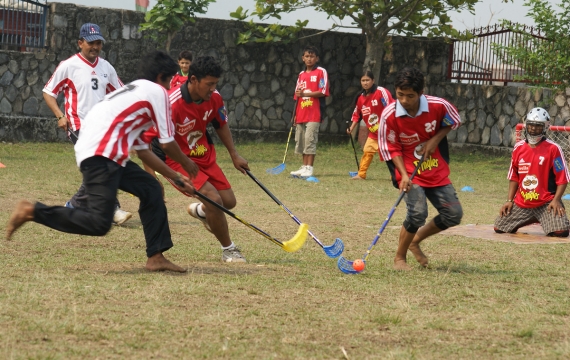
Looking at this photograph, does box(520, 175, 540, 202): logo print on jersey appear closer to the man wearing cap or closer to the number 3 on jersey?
the number 3 on jersey

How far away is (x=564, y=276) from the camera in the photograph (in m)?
6.66

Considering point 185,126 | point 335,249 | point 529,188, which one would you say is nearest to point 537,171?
point 529,188

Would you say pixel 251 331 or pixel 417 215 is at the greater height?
pixel 417 215

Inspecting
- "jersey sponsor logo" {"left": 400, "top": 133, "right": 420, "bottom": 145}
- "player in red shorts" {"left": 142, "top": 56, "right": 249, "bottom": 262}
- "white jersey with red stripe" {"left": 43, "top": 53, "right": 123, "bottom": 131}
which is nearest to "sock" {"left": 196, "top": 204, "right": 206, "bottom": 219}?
"player in red shorts" {"left": 142, "top": 56, "right": 249, "bottom": 262}

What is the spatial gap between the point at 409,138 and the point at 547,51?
404 inches

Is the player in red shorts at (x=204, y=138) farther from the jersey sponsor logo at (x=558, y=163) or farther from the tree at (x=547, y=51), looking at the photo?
the tree at (x=547, y=51)

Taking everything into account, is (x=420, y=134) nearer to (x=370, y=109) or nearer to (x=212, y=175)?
(x=212, y=175)

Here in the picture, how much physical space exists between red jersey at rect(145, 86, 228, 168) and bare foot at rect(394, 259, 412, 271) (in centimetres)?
159

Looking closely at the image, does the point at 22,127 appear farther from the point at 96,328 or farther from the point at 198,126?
the point at 96,328

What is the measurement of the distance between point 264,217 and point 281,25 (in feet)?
30.8

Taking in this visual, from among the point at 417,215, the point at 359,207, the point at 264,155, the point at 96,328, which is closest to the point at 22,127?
the point at 264,155

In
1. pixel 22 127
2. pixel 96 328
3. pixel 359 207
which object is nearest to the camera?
pixel 96 328

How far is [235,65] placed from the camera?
18.7 metres

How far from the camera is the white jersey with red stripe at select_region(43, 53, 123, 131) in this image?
8.67 meters
